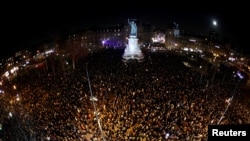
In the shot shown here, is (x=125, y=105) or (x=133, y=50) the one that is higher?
(x=125, y=105)

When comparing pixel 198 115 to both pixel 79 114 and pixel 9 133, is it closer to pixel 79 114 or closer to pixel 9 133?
pixel 79 114

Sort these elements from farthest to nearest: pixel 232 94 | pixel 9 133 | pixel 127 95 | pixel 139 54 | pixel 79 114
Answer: pixel 139 54, pixel 232 94, pixel 127 95, pixel 79 114, pixel 9 133

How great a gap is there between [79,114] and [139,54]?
41.8 metres

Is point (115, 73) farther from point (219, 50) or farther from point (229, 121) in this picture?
point (219, 50)

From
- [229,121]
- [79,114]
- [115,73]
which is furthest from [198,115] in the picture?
[115,73]

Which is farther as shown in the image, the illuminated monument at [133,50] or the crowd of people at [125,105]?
the illuminated monument at [133,50]

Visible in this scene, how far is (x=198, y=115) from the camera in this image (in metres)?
29.5

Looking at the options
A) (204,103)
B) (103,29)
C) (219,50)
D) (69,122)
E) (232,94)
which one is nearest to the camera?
(69,122)

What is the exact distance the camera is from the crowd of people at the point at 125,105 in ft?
86.2

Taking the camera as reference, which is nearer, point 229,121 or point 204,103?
point 229,121

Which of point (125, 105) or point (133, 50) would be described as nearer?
point (125, 105)

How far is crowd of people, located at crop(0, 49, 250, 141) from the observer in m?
26.3

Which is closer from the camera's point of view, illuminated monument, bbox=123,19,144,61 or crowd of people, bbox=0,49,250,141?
crowd of people, bbox=0,49,250,141

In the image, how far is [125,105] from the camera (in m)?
32.6
